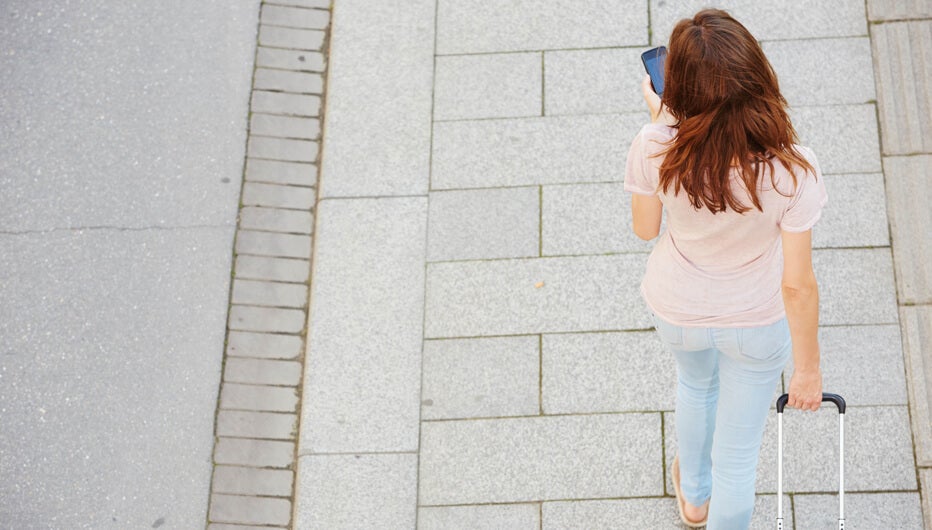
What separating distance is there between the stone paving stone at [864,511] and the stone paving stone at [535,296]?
936 mm

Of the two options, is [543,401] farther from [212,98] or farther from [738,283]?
[212,98]

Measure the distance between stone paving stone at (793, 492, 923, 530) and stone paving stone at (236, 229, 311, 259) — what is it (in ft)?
7.53

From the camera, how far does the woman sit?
83.0 inches

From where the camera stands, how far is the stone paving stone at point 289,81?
16.1 ft

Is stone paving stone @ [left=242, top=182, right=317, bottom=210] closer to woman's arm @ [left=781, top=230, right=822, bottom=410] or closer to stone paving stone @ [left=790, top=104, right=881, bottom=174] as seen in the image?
stone paving stone @ [left=790, top=104, right=881, bottom=174]

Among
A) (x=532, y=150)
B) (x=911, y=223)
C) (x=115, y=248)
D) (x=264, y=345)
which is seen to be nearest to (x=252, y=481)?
(x=264, y=345)

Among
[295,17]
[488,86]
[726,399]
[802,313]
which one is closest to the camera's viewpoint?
[802,313]

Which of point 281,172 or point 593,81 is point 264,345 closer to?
point 281,172

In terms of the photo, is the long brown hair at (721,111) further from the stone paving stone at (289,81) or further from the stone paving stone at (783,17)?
the stone paving stone at (289,81)

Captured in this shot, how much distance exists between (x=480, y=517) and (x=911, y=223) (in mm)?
2129

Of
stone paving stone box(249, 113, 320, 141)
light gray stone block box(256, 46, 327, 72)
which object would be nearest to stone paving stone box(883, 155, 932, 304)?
stone paving stone box(249, 113, 320, 141)

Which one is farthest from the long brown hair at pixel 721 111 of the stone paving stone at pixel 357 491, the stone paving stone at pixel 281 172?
the stone paving stone at pixel 281 172

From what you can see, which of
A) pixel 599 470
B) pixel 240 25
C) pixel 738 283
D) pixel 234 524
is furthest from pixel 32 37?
pixel 738 283

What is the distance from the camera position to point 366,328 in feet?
13.6
